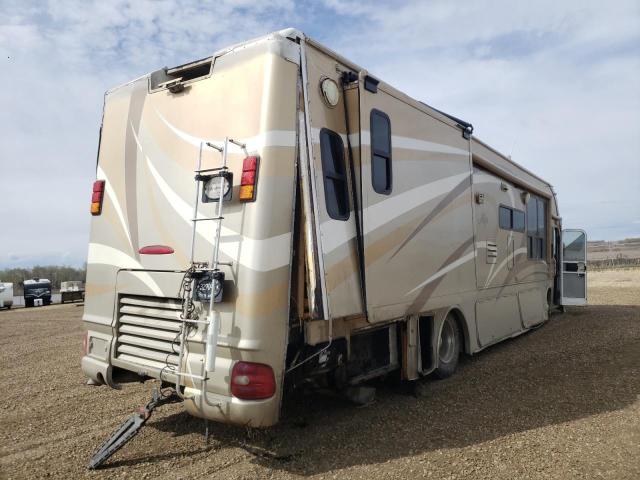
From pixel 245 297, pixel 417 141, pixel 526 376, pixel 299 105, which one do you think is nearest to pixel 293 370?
pixel 245 297

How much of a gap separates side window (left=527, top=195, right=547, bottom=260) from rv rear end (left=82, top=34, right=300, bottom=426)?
6818 millimetres

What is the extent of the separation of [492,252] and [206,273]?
491 centimetres

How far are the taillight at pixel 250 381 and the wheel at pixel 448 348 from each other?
3.12 m

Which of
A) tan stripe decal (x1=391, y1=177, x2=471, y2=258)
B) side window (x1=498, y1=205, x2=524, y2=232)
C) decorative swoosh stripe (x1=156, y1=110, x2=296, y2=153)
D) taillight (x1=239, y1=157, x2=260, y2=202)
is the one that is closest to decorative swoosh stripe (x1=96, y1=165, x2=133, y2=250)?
decorative swoosh stripe (x1=156, y1=110, x2=296, y2=153)

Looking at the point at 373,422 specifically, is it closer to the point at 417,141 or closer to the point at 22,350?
the point at 417,141

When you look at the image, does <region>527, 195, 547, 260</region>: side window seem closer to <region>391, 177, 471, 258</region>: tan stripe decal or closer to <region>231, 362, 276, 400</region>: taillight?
<region>391, 177, 471, 258</region>: tan stripe decal

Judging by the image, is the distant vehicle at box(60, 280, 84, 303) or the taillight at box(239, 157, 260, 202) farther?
the distant vehicle at box(60, 280, 84, 303)

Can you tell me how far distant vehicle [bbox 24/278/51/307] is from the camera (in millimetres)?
22984

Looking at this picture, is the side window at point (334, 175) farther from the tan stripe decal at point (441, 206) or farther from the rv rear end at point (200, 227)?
the tan stripe decal at point (441, 206)

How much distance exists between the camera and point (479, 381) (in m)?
6.08

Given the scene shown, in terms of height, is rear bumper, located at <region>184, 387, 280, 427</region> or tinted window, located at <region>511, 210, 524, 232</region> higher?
tinted window, located at <region>511, 210, 524, 232</region>

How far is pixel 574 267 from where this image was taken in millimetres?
12133

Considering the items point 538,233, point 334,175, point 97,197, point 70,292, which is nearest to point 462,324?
point 334,175

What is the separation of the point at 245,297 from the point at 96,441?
213cm
